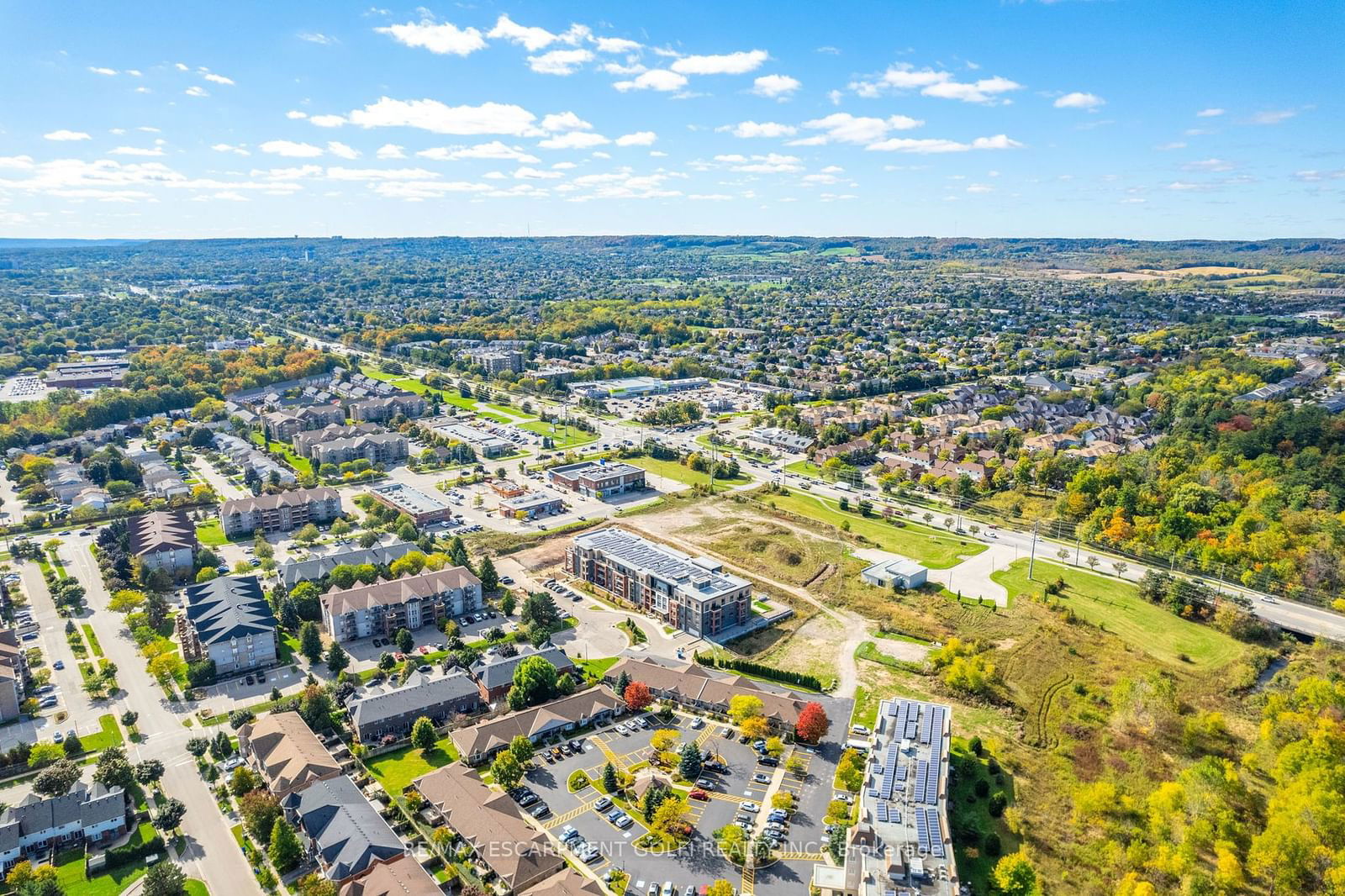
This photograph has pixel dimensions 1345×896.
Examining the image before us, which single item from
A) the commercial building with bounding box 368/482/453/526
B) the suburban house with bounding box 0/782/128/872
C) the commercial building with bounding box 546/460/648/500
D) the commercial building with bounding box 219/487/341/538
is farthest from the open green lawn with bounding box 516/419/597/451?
the suburban house with bounding box 0/782/128/872

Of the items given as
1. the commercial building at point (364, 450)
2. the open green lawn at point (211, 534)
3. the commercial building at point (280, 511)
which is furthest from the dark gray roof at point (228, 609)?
the commercial building at point (364, 450)

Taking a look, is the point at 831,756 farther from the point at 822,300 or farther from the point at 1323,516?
the point at 822,300

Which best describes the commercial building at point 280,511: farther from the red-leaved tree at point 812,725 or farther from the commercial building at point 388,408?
the red-leaved tree at point 812,725

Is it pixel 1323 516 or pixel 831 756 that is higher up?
pixel 1323 516

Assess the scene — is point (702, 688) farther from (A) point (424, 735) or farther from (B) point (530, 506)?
(B) point (530, 506)

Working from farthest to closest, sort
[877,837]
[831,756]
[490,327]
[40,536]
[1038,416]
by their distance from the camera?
[490,327], [1038,416], [40,536], [831,756], [877,837]

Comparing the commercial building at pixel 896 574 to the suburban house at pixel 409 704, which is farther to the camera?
the commercial building at pixel 896 574

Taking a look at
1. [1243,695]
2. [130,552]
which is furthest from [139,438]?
[1243,695]

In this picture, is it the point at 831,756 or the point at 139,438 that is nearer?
the point at 831,756
